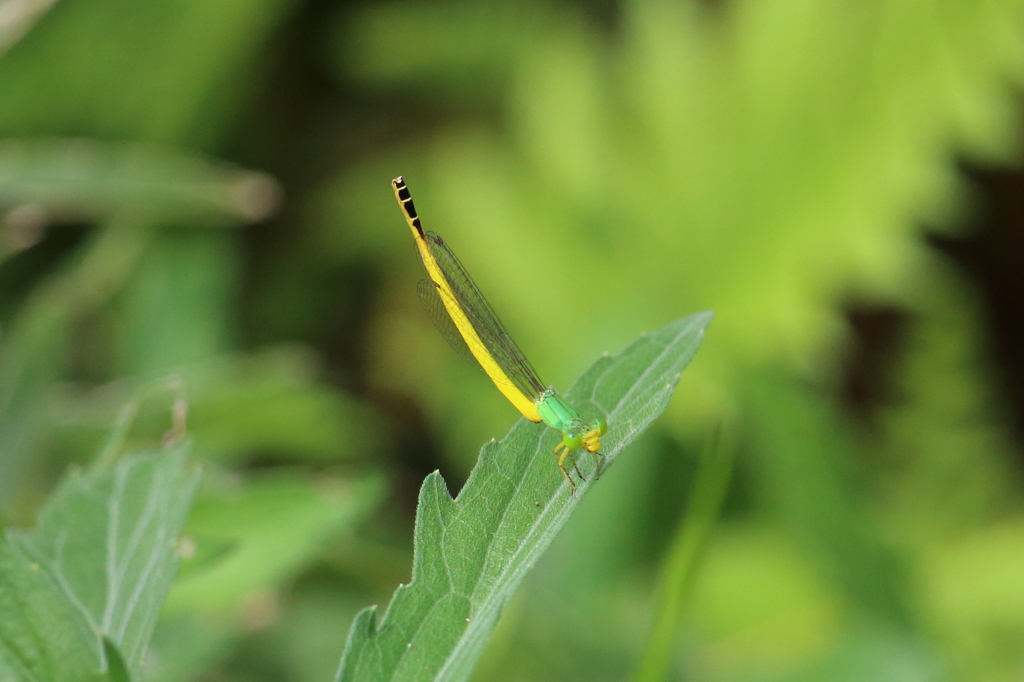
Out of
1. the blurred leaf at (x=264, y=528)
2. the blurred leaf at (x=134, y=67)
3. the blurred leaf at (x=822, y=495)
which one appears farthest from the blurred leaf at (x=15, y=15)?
the blurred leaf at (x=822, y=495)

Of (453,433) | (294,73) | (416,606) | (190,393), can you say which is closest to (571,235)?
(453,433)

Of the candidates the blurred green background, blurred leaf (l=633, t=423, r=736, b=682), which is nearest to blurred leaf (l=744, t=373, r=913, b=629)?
the blurred green background

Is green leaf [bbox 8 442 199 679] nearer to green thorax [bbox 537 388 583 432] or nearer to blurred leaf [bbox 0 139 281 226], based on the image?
green thorax [bbox 537 388 583 432]

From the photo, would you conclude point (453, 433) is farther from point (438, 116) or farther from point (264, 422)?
point (438, 116)

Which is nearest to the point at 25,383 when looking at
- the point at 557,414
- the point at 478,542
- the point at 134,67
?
the point at 557,414

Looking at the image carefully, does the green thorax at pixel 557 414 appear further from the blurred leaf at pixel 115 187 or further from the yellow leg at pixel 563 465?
the blurred leaf at pixel 115 187
